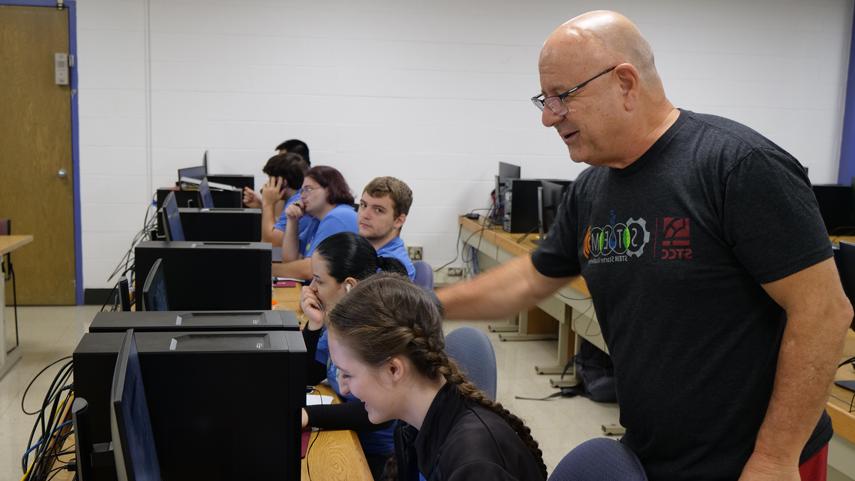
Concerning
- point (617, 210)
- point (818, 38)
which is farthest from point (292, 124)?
point (617, 210)

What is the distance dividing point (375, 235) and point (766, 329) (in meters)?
2.13

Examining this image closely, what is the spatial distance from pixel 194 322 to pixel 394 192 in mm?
1752

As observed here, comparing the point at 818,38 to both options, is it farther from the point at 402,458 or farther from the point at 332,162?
the point at 402,458

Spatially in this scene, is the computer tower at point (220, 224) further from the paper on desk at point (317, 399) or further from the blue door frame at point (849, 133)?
the blue door frame at point (849, 133)

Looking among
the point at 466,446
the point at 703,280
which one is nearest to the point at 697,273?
the point at 703,280

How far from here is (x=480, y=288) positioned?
5.75 ft

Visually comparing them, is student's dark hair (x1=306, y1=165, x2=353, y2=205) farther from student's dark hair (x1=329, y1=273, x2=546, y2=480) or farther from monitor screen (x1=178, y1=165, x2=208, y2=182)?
student's dark hair (x1=329, y1=273, x2=546, y2=480)

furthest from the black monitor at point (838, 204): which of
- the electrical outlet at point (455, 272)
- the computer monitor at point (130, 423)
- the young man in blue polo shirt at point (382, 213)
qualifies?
the computer monitor at point (130, 423)

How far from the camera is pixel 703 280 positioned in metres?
1.30

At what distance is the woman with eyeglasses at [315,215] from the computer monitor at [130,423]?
2308 millimetres

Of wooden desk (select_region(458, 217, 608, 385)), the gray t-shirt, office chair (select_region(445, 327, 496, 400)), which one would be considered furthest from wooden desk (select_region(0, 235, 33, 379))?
the gray t-shirt

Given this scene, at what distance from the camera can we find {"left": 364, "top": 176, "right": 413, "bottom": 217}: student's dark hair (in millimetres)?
3273

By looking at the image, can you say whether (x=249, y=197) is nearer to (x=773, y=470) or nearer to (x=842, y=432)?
(x=842, y=432)

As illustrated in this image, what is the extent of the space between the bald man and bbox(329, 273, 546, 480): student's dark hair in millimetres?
269
